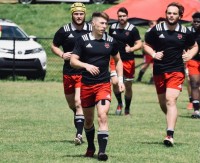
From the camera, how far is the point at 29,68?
30062 mm

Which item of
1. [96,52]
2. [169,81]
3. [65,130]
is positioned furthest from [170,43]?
[65,130]

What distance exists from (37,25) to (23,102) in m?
22.0

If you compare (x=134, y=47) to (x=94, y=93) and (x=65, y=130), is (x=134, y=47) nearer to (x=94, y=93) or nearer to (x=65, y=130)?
(x=65, y=130)

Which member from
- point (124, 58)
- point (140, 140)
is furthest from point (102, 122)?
point (124, 58)

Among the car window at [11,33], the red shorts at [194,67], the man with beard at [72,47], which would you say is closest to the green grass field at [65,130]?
the man with beard at [72,47]

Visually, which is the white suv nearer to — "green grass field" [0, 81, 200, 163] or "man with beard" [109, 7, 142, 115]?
"green grass field" [0, 81, 200, 163]

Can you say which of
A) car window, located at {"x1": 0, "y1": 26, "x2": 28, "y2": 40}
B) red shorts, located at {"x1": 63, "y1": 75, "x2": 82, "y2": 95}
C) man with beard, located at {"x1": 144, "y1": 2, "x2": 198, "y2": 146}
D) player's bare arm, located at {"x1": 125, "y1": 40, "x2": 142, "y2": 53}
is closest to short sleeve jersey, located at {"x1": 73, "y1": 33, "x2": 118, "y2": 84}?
red shorts, located at {"x1": 63, "y1": 75, "x2": 82, "y2": 95}

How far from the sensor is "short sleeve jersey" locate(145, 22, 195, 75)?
50.4 ft

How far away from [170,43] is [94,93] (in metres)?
2.75

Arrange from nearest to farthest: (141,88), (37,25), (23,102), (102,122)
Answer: (102,122), (23,102), (141,88), (37,25)

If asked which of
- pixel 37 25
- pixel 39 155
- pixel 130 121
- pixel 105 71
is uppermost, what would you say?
pixel 105 71

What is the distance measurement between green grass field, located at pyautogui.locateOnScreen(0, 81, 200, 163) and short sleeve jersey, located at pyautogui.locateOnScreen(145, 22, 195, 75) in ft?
4.07

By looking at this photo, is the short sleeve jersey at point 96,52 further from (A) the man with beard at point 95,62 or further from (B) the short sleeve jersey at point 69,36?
(B) the short sleeve jersey at point 69,36

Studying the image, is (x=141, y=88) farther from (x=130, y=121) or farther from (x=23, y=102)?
(x=130, y=121)
